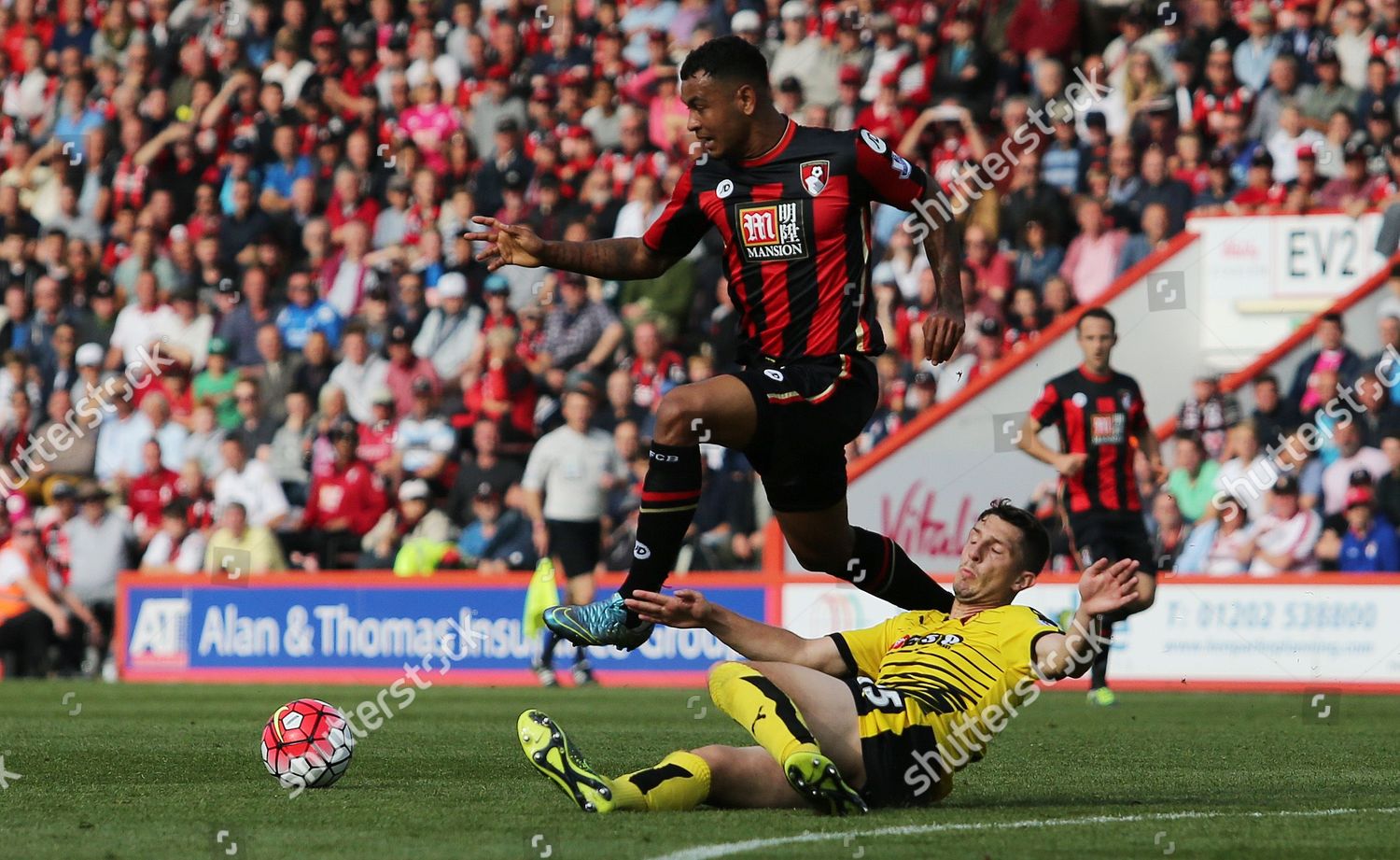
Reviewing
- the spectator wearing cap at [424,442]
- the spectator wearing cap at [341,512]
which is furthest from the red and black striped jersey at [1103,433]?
the spectator wearing cap at [341,512]

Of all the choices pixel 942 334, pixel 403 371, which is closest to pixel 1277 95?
pixel 403 371

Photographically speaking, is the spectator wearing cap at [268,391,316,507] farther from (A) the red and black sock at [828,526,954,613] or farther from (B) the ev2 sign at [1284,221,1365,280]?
(A) the red and black sock at [828,526,954,613]

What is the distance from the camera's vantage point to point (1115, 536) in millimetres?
12836

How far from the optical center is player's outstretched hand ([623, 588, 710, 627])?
6035 millimetres

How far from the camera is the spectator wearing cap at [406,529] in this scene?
57.4ft

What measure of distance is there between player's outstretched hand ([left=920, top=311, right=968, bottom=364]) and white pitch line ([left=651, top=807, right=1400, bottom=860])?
1.83 meters

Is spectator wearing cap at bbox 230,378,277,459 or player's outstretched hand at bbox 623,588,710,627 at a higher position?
spectator wearing cap at bbox 230,378,277,459

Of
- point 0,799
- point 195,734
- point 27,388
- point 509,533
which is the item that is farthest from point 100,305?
point 0,799

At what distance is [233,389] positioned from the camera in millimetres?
19766

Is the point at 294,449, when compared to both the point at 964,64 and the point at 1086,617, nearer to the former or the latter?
the point at 964,64

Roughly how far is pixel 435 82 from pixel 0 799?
15245 millimetres

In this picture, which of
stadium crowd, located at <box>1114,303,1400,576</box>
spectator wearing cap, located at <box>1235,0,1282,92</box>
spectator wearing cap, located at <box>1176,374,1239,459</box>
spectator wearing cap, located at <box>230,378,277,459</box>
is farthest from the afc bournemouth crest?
spectator wearing cap, located at <box>230,378,277,459</box>

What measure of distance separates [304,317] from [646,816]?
1445 centimetres

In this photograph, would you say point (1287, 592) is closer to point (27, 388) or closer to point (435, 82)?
point (435, 82)
